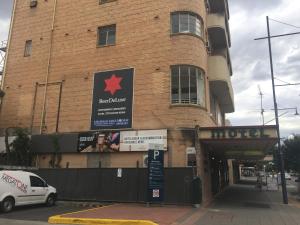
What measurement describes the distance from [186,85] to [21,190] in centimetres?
1102

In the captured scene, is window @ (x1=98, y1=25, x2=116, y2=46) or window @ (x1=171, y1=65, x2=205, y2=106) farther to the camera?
window @ (x1=98, y1=25, x2=116, y2=46)

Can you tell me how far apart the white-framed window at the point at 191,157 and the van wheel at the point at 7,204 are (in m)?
9.26

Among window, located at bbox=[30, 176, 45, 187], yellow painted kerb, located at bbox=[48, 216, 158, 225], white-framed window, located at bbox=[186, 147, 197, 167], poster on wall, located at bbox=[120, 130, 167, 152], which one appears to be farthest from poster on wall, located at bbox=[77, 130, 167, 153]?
yellow painted kerb, located at bbox=[48, 216, 158, 225]

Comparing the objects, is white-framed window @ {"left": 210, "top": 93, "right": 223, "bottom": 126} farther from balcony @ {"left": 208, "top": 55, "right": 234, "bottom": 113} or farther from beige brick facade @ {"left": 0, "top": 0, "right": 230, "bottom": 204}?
beige brick facade @ {"left": 0, "top": 0, "right": 230, "bottom": 204}

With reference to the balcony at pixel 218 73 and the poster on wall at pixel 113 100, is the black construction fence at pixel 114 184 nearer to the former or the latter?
the poster on wall at pixel 113 100

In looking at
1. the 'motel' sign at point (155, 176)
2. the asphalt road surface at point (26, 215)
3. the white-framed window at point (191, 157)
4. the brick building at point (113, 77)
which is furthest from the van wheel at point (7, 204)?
the white-framed window at point (191, 157)

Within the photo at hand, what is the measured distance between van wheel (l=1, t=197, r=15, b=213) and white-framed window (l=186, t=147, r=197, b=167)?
926 centimetres

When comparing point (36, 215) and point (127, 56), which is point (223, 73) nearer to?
point (127, 56)

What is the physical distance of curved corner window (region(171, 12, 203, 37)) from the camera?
74.2 ft

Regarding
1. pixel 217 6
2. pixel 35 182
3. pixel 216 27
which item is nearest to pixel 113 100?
pixel 35 182

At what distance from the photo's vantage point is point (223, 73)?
2572 cm

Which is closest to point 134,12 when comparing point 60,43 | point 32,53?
point 60,43

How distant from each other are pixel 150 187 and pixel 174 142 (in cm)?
384

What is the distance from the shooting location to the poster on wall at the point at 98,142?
2173 centimetres
